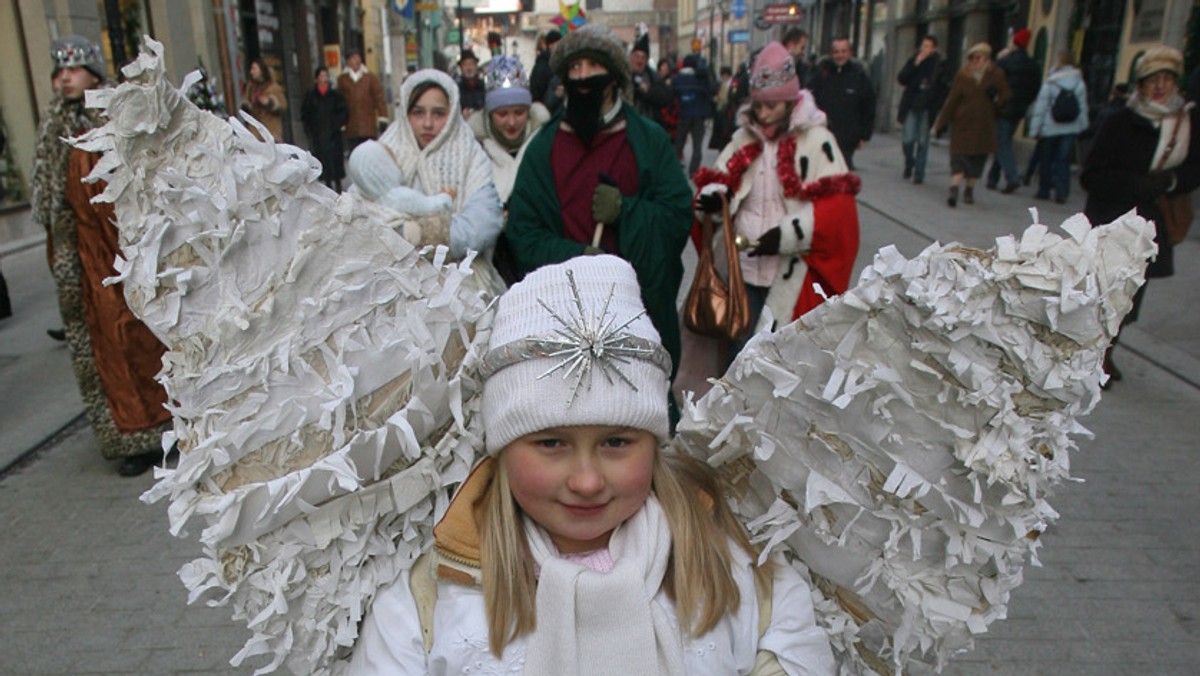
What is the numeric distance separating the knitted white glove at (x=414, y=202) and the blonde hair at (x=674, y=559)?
207 cm

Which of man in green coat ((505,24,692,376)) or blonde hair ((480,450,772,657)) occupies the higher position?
man in green coat ((505,24,692,376))

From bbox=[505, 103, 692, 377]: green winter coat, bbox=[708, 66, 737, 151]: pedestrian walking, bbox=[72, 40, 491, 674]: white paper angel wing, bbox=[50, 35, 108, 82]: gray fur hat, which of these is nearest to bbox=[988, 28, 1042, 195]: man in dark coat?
bbox=[708, 66, 737, 151]: pedestrian walking

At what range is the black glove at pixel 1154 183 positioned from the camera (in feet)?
17.2

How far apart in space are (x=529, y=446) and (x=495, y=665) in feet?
1.21

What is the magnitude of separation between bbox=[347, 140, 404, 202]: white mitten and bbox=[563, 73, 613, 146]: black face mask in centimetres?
79

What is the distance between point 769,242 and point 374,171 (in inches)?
67.0

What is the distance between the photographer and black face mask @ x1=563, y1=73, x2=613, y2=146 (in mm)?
3398

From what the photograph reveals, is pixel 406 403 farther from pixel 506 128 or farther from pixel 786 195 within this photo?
Result: pixel 506 128

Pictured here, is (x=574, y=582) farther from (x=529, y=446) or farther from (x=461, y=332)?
(x=461, y=332)

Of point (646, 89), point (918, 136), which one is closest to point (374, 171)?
point (646, 89)

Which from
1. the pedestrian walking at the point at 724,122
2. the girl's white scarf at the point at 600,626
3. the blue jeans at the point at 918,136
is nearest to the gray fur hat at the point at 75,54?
the girl's white scarf at the point at 600,626

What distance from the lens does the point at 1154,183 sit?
17.2 ft

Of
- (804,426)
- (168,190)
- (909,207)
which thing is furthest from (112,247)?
(909,207)

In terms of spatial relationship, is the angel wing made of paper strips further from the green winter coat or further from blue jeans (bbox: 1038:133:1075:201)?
blue jeans (bbox: 1038:133:1075:201)
